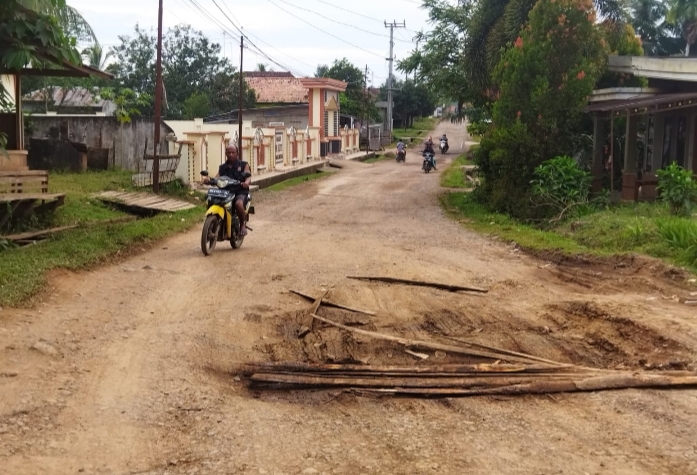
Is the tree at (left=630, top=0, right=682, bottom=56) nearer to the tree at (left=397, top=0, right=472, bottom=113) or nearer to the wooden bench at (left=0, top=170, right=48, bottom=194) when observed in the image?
the tree at (left=397, top=0, right=472, bottom=113)

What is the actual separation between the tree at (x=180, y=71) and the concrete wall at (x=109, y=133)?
81.8 ft

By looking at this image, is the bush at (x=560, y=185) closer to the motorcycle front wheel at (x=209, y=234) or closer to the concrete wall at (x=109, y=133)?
the motorcycle front wheel at (x=209, y=234)

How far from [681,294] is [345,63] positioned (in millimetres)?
59978

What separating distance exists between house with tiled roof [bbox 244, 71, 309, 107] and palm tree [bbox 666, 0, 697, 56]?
22549mm

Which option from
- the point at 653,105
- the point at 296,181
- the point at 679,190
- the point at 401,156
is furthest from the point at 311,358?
the point at 401,156

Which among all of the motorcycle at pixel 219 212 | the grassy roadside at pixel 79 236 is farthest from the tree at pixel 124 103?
the motorcycle at pixel 219 212

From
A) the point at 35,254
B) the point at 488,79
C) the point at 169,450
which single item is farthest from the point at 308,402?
the point at 488,79

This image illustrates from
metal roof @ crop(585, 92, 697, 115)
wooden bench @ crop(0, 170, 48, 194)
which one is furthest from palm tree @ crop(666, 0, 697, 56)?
wooden bench @ crop(0, 170, 48, 194)

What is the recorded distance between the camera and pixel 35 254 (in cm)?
1044

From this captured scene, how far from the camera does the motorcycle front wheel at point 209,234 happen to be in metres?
11.2

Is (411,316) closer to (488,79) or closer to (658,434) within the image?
(658,434)

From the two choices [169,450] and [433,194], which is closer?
[169,450]

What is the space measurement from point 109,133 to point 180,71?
2784cm

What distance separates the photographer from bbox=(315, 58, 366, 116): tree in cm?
6000
